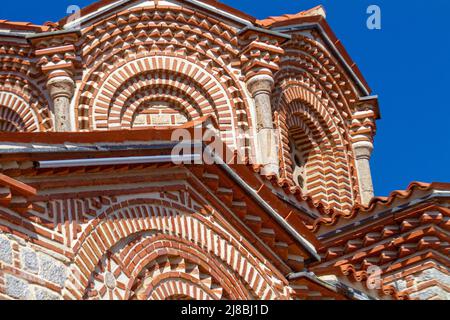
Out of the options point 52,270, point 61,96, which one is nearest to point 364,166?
point 61,96

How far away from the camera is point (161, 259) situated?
12.3 metres

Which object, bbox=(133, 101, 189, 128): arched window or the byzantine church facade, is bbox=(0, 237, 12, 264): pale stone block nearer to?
the byzantine church facade

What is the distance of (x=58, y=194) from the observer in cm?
1154

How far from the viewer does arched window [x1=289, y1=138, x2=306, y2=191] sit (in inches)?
805

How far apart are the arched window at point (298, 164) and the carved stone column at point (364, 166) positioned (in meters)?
0.91

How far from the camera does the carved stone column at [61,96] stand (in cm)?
1848

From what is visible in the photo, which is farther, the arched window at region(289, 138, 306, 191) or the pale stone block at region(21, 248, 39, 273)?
the arched window at region(289, 138, 306, 191)

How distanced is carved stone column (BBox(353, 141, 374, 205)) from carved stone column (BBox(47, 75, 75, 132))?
483 cm

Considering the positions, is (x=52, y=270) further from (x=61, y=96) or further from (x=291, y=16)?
(x=291, y=16)

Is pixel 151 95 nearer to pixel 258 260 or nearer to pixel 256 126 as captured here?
pixel 256 126

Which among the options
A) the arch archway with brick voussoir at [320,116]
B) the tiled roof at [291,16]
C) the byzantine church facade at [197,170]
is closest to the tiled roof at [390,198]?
the byzantine church facade at [197,170]

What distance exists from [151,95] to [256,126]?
1558 mm

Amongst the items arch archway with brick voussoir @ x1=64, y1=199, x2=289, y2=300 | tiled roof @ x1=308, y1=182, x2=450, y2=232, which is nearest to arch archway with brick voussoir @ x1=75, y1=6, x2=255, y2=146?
tiled roof @ x1=308, y1=182, x2=450, y2=232

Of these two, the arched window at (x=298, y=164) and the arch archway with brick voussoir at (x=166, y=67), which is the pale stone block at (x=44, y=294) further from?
the arched window at (x=298, y=164)
